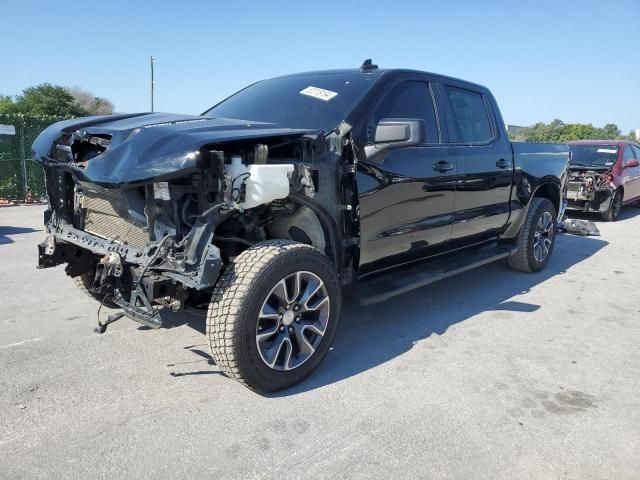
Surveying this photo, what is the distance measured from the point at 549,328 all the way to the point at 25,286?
4.86 meters

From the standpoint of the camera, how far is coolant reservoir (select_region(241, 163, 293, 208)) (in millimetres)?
2836

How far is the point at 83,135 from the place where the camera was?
10.1ft

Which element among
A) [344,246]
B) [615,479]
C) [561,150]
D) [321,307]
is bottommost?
[615,479]

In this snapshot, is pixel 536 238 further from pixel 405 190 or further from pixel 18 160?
pixel 18 160

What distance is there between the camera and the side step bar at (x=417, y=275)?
12.6ft

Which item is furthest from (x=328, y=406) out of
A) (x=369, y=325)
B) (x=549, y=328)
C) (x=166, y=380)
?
(x=549, y=328)

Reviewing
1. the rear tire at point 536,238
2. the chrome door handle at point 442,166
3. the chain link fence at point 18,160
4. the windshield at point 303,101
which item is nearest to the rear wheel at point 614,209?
the rear tire at point 536,238

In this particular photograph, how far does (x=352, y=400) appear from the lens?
3027 millimetres

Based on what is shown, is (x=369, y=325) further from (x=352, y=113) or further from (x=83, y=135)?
(x=83, y=135)

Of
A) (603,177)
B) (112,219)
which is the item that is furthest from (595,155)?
(112,219)

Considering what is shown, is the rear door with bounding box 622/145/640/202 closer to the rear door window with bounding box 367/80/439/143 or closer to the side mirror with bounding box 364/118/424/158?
the rear door window with bounding box 367/80/439/143

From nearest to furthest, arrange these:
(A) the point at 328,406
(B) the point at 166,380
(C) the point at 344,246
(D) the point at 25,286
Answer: (A) the point at 328,406 → (B) the point at 166,380 → (C) the point at 344,246 → (D) the point at 25,286

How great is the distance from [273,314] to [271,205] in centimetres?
69

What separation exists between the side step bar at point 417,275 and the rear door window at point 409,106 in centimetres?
109
